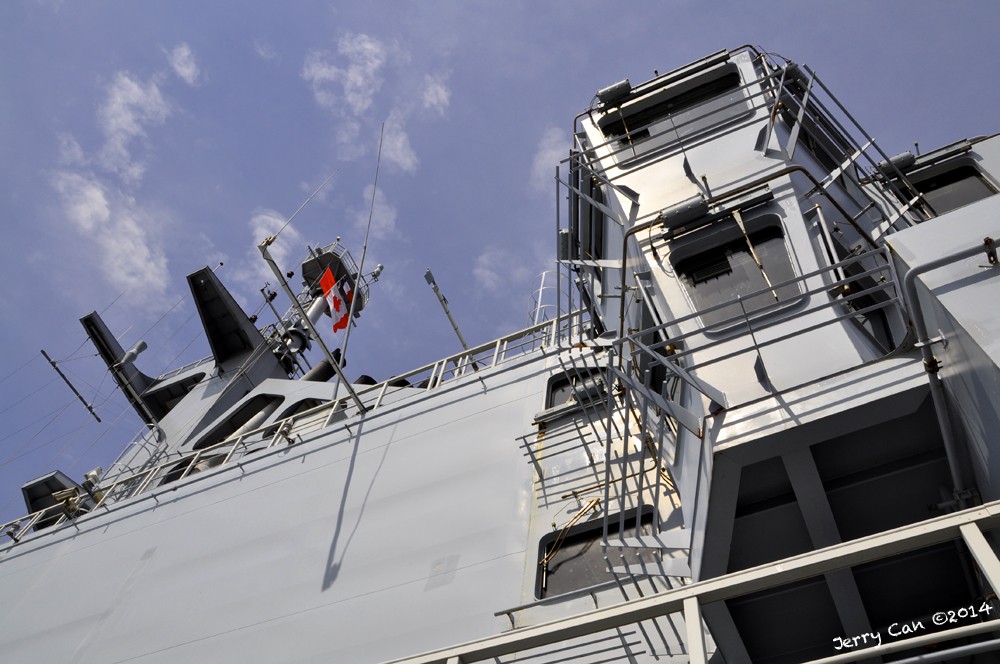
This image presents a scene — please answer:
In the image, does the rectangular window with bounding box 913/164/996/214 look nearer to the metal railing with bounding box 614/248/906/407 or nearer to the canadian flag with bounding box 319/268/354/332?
the metal railing with bounding box 614/248/906/407

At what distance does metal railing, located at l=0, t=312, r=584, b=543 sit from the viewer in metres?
14.1

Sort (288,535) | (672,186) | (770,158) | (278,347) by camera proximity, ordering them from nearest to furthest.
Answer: (770,158)
(672,186)
(288,535)
(278,347)

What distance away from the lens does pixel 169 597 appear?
11.6m

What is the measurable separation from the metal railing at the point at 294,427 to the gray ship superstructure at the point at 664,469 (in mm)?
107

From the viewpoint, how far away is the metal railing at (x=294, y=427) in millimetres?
14125

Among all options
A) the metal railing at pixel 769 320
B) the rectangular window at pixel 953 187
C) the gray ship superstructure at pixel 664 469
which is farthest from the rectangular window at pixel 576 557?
the rectangular window at pixel 953 187

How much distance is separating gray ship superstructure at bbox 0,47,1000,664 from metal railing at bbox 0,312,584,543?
0.11 m

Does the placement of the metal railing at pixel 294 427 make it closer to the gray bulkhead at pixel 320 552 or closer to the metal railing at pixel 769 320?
the gray bulkhead at pixel 320 552

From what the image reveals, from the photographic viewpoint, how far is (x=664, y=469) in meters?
8.21

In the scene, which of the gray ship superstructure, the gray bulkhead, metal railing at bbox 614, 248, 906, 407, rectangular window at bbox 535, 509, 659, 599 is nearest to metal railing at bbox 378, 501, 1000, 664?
the gray ship superstructure

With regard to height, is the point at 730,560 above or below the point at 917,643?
below

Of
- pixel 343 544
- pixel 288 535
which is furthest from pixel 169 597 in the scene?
pixel 343 544

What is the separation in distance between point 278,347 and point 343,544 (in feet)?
55.3

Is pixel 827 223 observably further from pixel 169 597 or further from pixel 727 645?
pixel 169 597
